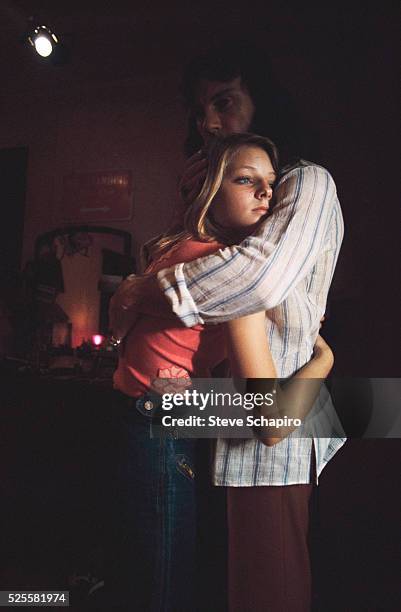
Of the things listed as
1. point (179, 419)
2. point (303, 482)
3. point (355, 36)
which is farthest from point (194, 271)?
point (355, 36)

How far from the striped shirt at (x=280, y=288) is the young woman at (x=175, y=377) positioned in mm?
44

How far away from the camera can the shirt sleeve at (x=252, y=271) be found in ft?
1.97

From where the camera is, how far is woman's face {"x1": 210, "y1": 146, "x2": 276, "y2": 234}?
2.33 ft

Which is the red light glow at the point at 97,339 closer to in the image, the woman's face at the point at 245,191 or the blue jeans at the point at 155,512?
the blue jeans at the point at 155,512

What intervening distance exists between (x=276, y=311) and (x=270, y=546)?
0.38 meters

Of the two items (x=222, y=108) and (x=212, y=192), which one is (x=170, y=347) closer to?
(x=212, y=192)

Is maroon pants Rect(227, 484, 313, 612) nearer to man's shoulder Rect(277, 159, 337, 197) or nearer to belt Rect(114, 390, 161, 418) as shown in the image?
belt Rect(114, 390, 161, 418)

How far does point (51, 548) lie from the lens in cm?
103

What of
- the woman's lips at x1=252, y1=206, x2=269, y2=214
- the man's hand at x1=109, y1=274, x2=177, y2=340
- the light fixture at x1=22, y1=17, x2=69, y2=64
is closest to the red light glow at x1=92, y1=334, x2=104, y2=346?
the man's hand at x1=109, y1=274, x2=177, y2=340

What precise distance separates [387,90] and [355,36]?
0.15 m

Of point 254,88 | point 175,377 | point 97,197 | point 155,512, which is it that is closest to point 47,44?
point 97,197

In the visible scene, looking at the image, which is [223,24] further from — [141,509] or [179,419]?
[141,509]

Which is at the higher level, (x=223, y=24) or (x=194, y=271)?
(x=223, y=24)

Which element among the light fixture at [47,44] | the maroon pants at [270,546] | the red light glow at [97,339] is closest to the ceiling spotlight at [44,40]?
the light fixture at [47,44]
